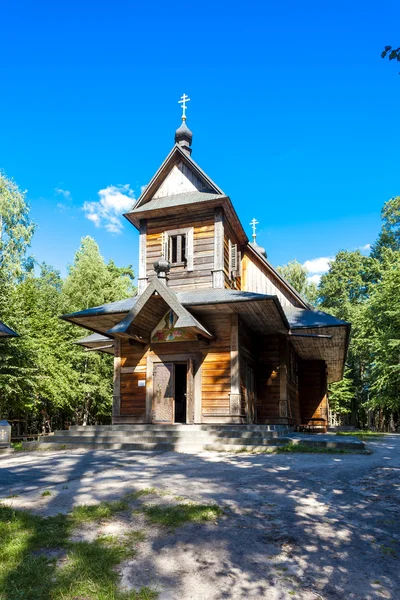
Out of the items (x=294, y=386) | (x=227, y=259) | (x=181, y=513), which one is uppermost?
(x=227, y=259)

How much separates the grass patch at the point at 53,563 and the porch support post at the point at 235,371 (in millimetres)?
9500

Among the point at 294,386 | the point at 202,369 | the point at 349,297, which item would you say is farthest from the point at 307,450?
the point at 349,297

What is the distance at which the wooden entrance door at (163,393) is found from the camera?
15.2 metres

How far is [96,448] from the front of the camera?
11.8m

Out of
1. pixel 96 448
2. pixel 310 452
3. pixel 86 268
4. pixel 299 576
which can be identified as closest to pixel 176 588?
pixel 299 576

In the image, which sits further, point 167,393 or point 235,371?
point 167,393

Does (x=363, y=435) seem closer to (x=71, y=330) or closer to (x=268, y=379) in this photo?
(x=268, y=379)

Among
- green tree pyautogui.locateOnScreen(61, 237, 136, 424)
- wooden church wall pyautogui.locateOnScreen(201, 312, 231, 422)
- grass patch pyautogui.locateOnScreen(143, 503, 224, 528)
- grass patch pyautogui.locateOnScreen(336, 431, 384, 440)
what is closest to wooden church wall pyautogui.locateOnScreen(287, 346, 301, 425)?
grass patch pyautogui.locateOnScreen(336, 431, 384, 440)

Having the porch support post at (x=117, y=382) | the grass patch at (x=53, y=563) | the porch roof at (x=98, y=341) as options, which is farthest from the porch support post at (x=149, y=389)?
the grass patch at (x=53, y=563)

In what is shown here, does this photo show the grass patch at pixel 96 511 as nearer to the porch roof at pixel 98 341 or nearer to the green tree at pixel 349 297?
the porch roof at pixel 98 341

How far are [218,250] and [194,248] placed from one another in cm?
89

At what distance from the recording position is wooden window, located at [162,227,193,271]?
1673 cm

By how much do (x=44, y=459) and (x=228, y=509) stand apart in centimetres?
527

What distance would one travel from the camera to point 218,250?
16297 mm
